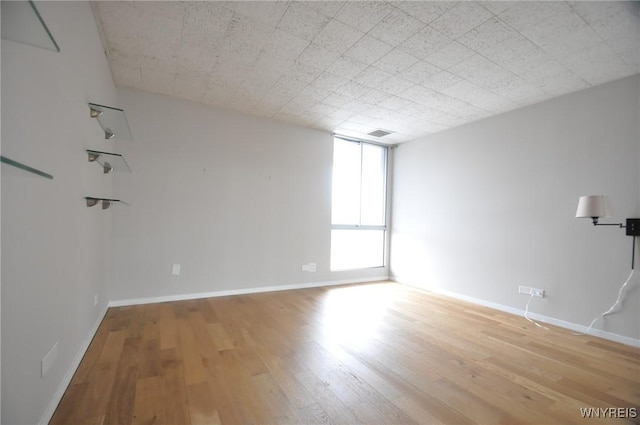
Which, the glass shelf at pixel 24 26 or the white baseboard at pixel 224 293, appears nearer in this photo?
the glass shelf at pixel 24 26

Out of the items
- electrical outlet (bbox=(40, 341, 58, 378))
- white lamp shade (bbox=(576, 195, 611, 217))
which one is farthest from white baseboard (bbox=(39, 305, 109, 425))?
white lamp shade (bbox=(576, 195, 611, 217))

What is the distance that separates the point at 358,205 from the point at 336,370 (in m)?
3.65

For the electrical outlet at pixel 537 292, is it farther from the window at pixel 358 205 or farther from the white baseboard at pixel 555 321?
the window at pixel 358 205

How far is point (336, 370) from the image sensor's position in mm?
2119

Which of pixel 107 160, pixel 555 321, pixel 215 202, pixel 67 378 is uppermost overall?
pixel 107 160

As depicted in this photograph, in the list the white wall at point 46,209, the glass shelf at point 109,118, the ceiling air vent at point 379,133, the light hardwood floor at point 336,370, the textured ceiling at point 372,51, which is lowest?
the light hardwood floor at point 336,370

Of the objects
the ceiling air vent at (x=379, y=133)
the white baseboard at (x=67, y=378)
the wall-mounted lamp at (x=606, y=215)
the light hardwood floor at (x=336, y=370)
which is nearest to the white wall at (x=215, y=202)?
the light hardwood floor at (x=336, y=370)

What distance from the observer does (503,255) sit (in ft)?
12.8

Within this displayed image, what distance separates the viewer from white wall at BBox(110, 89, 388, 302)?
3.60 m

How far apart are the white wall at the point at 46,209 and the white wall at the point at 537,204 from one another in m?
4.66

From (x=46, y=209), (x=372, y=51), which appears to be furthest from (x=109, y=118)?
(x=372, y=51)

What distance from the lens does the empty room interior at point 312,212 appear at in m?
1.60

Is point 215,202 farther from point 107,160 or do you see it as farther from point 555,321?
point 555,321

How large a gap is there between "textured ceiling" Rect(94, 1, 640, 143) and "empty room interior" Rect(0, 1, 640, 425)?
0.03 m
